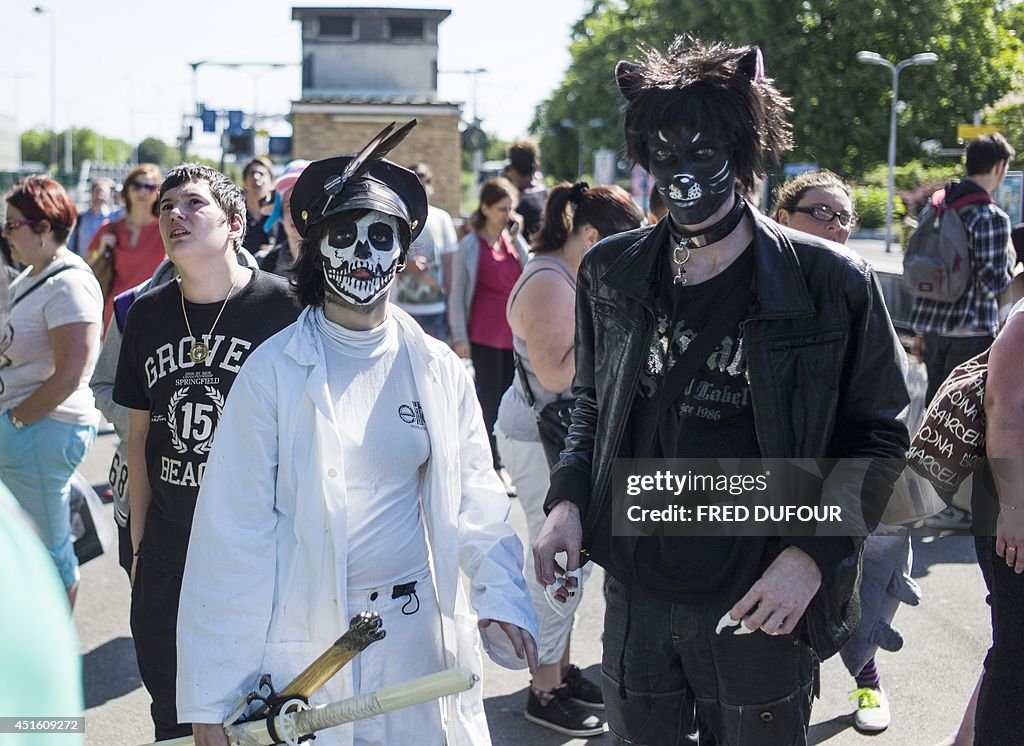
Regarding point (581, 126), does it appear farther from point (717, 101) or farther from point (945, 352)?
point (717, 101)

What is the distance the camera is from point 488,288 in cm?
810

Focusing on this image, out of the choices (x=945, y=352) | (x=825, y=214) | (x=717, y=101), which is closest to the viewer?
(x=717, y=101)

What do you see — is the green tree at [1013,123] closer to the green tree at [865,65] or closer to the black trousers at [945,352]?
the green tree at [865,65]

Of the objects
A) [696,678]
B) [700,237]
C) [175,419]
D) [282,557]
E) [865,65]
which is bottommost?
[696,678]

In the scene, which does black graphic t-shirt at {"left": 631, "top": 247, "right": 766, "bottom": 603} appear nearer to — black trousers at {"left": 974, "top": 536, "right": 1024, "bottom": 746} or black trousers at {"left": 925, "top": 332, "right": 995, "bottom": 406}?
black trousers at {"left": 974, "top": 536, "right": 1024, "bottom": 746}

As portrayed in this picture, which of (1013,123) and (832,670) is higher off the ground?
(1013,123)

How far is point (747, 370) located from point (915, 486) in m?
0.99

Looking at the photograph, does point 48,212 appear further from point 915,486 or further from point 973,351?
point 973,351

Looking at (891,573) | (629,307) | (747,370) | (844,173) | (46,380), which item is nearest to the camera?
(747,370)

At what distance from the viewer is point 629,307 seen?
9.02 ft

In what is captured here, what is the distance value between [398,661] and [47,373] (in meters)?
2.96

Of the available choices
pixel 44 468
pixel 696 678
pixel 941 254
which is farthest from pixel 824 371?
pixel 941 254

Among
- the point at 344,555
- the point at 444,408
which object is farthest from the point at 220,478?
the point at 444,408

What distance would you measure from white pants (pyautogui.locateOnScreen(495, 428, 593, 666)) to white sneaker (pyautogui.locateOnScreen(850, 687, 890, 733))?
3.80 ft
